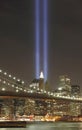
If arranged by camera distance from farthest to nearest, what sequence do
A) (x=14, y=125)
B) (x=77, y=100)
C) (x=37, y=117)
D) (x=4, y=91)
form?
(x=37, y=117) < (x=77, y=100) < (x=14, y=125) < (x=4, y=91)

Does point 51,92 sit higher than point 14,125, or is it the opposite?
point 51,92

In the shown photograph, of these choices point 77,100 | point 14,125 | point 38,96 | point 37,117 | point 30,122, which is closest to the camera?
point 38,96

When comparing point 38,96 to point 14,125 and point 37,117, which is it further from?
point 37,117

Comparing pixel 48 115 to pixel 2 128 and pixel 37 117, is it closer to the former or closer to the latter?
pixel 37 117

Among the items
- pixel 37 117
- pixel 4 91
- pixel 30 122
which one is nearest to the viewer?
pixel 4 91

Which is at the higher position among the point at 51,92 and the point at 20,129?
the point at 51,92

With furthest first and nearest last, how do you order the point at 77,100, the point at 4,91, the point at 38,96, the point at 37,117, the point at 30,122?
the point at 37,117 < the point at 30,122 < the point at 77,100 < the point at 38,96 < the point at 4,91

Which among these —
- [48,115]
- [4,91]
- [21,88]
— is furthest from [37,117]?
[4,91]

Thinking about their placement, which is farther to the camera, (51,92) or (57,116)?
(57,116)

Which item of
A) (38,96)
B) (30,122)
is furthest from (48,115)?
(38,96)
